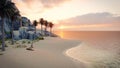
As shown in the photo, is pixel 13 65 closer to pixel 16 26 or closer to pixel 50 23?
pixel 16 26

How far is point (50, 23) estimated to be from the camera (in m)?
147

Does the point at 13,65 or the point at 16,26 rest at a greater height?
the point at 16,26

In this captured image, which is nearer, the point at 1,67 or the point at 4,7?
the point at 1,67

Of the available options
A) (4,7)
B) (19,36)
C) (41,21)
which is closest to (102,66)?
(4,7)

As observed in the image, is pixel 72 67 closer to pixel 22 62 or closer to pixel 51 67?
pixel 51 67

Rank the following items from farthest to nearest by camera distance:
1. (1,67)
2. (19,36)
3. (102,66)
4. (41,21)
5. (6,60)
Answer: (41,21), (19,36), (102,66), (6,60), (1,67)

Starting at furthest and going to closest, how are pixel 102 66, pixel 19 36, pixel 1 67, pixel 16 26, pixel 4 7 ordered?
pixel 16 26
pixel 19 36
pixel 4 7
pixel 102 66
pixel 1 67

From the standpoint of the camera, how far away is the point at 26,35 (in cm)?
7750

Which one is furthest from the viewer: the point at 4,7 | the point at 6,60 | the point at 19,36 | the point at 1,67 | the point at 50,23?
the point at 50,23

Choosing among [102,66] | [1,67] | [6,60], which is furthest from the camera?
[102,66]

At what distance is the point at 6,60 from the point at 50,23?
122 meters

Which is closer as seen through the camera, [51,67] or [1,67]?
[1,67]

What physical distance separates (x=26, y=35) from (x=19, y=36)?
16.8ft

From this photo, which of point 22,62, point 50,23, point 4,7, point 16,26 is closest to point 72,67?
point 22,62
